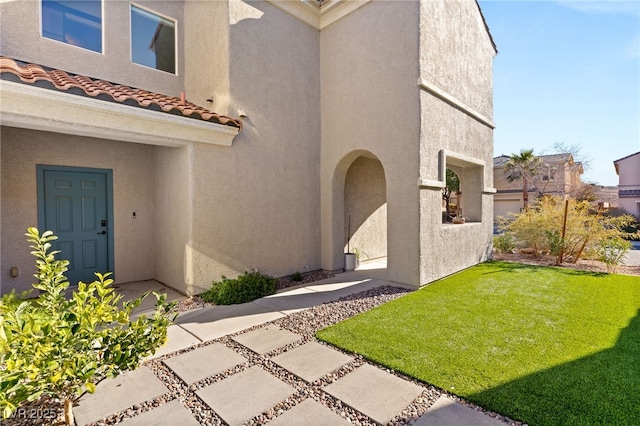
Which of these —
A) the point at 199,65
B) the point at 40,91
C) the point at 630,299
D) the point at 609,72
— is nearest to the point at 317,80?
the point at 199,65

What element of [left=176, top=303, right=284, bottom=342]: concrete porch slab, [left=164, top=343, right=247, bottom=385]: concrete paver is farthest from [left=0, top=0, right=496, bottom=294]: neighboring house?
[left=164, top=343, right=247, bottom=385]: concrete paver

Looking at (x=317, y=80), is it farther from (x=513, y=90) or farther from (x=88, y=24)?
(x=513, y=90)

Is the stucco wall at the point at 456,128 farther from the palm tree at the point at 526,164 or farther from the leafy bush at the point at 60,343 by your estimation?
the palm tree at the point at 526,164

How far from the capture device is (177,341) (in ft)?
17.5

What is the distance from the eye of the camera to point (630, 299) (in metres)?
7.55

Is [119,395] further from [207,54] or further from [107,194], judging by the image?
[207,54]

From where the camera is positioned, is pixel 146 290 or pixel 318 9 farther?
pixel 318 9

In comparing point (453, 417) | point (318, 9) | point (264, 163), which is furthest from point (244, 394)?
point (318, 9)

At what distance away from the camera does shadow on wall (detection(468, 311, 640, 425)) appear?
3.34 meters

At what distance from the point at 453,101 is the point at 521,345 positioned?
7.83 m

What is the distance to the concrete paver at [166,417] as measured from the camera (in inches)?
130

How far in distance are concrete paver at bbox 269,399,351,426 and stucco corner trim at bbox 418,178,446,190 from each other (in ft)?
20.9

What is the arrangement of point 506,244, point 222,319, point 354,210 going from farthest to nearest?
point 506,244 < point 354,210 < point 222,319

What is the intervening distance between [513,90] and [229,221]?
16.8 m
